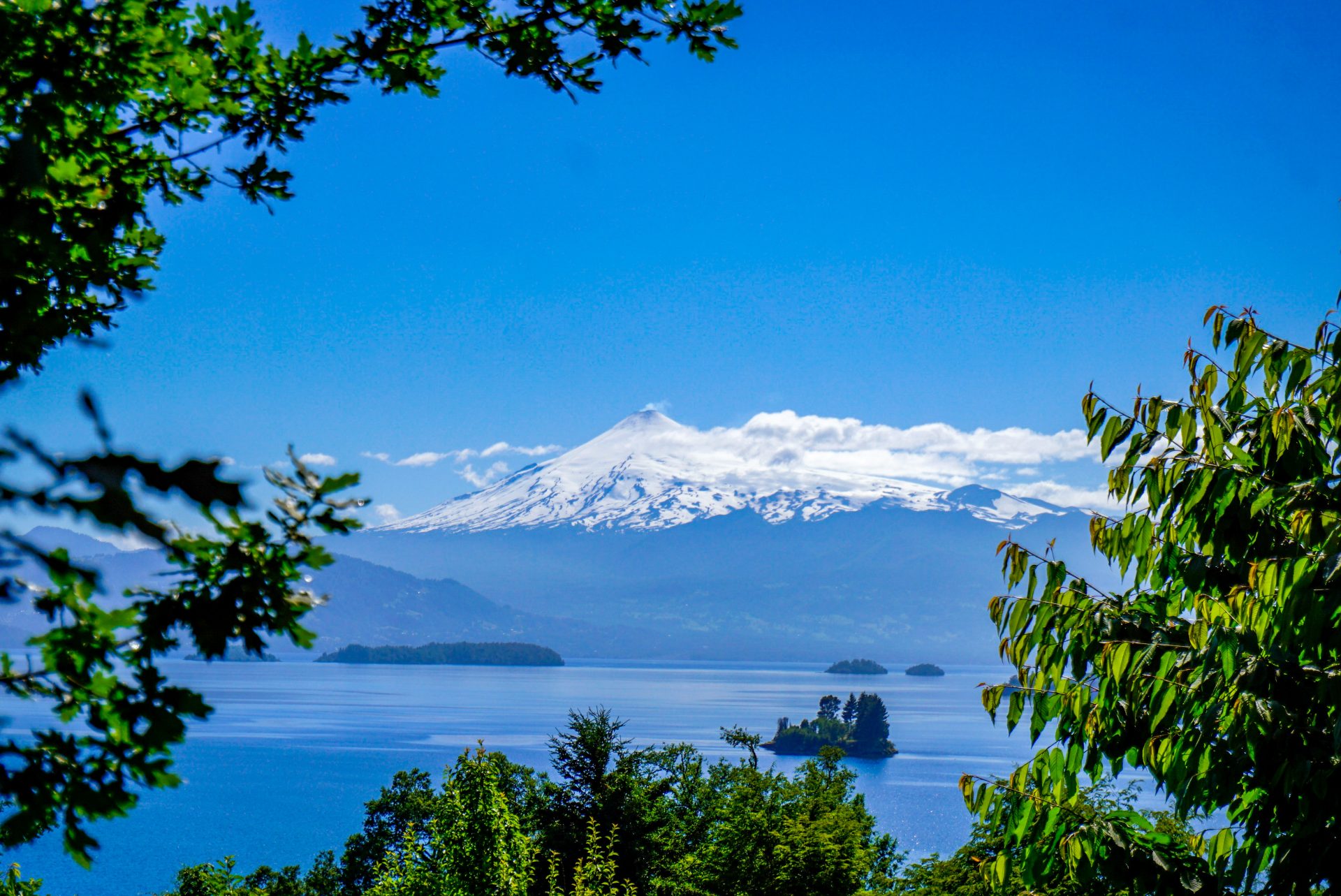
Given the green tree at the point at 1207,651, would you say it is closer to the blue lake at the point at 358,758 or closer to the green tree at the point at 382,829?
the blue lake at the point at 358,758

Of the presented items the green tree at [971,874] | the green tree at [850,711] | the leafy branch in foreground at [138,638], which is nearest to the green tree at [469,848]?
the green tree at [971,874]

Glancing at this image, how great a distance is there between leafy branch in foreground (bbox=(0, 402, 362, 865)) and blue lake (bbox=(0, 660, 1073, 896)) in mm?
24121

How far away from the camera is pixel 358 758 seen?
9888 cm

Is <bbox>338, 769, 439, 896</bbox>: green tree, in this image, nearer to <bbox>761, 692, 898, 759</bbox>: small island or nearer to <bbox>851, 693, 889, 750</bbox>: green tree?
<bbox>761, 692, 898, 759</bbox>: small island

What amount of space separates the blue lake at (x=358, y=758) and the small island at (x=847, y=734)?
2.66 meters

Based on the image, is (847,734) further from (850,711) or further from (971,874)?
(971,874)

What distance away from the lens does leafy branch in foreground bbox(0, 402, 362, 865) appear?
1970mm

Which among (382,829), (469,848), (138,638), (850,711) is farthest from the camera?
(850,711)

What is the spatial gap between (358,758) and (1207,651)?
106 meters

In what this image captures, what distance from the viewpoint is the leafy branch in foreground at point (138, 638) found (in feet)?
6.46

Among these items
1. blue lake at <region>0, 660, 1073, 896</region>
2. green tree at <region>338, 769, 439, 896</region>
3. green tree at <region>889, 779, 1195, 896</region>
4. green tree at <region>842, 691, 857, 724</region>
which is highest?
green tree at <region>889, 779, 1195, 896</region>

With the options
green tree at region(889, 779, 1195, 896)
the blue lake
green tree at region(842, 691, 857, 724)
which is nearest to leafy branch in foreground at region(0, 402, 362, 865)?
green tree at region(889, 779, 1195, 896)

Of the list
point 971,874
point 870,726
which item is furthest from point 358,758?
point 971,874

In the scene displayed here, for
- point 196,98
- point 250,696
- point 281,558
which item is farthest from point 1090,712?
point 250,696
